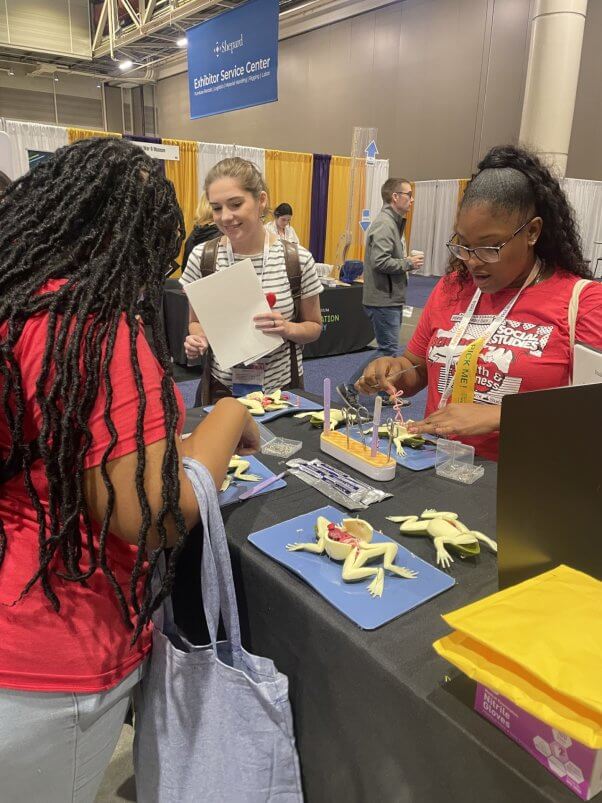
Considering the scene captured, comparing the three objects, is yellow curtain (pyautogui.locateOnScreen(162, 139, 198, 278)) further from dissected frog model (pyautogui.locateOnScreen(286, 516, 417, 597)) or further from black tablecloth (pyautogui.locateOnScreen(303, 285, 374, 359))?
dissected frog model (pyautogui.locateOnScreen(286, 516, 417, 597))

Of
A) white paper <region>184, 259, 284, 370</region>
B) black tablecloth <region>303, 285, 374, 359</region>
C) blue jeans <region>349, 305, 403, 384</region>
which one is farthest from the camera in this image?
black tablecloth <region>303, 285, 374, 359</region>

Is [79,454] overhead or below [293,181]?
below

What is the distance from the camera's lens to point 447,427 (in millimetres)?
1320

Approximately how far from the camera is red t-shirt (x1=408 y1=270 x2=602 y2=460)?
1353mm

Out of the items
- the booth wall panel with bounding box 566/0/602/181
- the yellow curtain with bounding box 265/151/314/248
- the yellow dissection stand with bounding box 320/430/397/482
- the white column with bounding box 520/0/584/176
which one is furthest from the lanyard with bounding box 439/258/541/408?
the booth wall panel with bounding box 566/0/602/181

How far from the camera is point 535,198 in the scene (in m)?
1.40

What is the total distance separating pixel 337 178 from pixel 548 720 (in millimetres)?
10653

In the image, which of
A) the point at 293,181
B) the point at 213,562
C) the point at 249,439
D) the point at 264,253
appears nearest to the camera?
the point at 213,562

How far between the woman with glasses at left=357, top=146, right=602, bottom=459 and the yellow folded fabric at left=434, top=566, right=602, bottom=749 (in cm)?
66

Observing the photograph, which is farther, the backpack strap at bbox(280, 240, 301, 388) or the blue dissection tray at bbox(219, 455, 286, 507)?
the backpack strap at bbox(280, 240, 301, 388)

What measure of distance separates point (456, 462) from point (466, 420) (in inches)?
4.4

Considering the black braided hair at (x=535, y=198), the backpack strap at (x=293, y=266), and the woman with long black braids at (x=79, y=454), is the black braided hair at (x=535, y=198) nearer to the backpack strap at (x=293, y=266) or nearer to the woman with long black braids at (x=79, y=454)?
the backpack strap at (x=293, y=266)

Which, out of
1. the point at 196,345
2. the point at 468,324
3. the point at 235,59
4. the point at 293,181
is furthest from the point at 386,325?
the point at 293,181

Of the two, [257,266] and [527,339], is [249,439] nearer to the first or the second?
[527,339]
